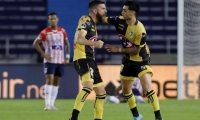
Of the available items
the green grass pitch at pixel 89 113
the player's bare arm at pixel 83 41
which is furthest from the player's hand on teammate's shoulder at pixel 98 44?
the green grass pitch at pixel 89 113

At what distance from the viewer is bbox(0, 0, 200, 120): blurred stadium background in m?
18.4

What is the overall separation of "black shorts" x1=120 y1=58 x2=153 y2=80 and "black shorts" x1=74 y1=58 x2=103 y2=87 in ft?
2.83

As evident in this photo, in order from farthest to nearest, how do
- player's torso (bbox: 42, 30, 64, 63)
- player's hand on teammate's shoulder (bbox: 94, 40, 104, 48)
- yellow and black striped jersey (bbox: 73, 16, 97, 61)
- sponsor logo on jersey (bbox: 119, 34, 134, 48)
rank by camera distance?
player's torso (bbox: 42, 30, 64, 63)
sponsor logo on jersey (bbox: 119, 34, 134, 48)
yellow and black striped jersey (bbox: 73, 16, 97, 61)
player's hand on teammate's shoulder (bbox: 94, 40, 104, 48)

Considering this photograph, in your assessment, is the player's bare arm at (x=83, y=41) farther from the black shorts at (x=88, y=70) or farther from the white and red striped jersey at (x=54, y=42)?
the white and red striped jersey at (x=54, y=42)

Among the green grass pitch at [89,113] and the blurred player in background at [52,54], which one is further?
the blurred player in background at [52,54]

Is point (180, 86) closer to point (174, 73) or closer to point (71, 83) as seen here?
point (174, 73)

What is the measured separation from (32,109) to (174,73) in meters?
5.74

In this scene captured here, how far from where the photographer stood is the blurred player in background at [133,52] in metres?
10.6

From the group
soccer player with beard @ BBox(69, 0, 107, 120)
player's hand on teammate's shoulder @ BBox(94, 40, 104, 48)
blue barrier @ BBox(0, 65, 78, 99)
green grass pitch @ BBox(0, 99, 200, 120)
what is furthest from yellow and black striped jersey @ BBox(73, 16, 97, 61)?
blue barrier @ BBox(0, 65, 78, 99)

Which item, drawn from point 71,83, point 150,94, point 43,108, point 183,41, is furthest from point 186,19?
point 150,94

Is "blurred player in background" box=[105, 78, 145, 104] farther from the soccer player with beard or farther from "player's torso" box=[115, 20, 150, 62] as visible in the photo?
the soccer player with beard

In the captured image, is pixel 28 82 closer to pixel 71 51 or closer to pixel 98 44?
pixel 71 51

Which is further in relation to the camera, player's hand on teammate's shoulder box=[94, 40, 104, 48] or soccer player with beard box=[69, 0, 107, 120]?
soccer player with beard box=[69, 0, 107, 120]

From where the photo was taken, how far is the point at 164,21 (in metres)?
23.7
